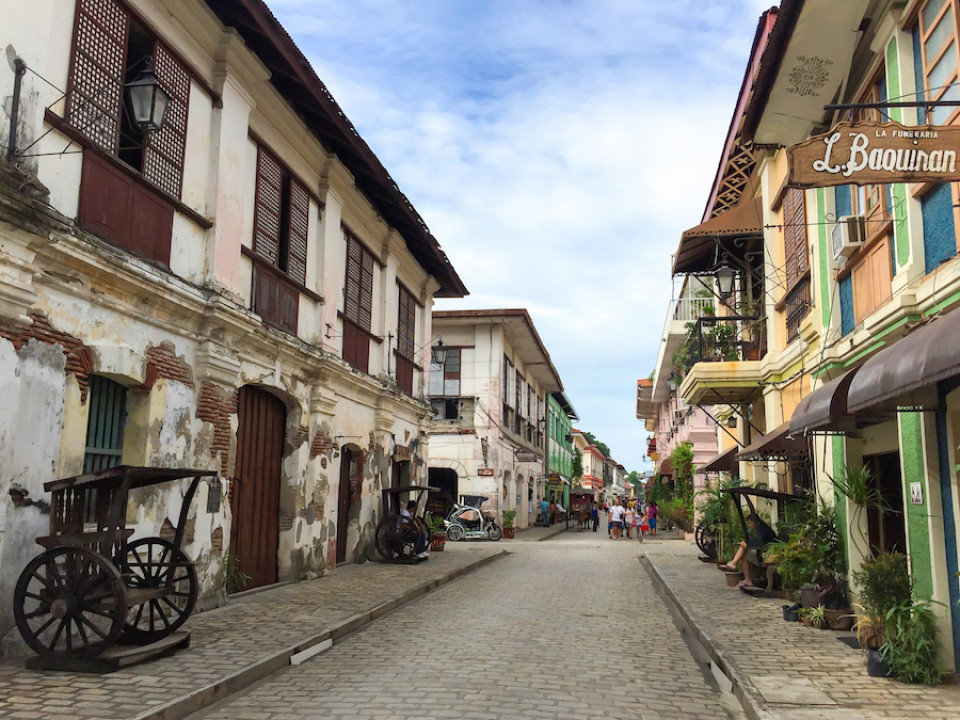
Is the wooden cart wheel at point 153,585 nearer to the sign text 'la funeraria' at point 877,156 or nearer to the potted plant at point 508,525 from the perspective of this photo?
the sign text 'la funeraria' at point 877,156

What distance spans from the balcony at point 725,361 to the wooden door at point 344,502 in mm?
6577

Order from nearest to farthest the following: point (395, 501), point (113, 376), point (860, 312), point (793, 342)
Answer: point (113, 376) → point (860, 312) → point (793, 342) → point (395, 501)

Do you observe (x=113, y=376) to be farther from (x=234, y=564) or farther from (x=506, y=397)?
(x=506, y=397)

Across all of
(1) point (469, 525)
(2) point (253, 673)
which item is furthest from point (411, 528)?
(1) point (469, 525)

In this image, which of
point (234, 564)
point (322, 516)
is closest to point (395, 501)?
point (322, 516)

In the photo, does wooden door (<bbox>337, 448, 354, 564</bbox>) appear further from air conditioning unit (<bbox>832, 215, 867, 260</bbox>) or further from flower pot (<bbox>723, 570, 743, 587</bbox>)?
air conditioning unit (<bbox>832, 215, 867, 260</bbox>)

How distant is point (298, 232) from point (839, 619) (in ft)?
31.3

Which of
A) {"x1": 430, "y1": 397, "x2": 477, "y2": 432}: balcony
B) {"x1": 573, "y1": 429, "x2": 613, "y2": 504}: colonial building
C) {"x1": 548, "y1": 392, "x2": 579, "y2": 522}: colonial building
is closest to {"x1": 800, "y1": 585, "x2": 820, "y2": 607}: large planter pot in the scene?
{"x1": 430, "y1": 397, "x2": 477, "y2": 432}: balcony

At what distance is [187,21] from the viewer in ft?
32.7

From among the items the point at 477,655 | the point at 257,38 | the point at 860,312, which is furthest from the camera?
the point at 257,38

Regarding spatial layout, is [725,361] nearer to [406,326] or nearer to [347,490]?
[347,490]

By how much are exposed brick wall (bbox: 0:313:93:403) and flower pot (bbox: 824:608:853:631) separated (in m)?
8.09

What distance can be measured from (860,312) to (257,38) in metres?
8.28

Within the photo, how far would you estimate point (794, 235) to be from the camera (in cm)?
1255
